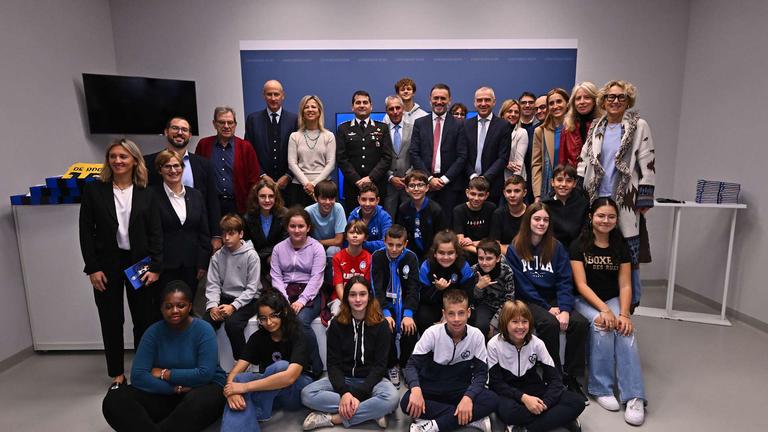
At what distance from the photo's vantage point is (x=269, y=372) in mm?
2479

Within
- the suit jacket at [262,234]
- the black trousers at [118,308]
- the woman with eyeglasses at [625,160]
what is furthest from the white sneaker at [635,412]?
the black trousers at [118,308]

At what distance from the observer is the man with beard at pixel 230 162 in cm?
353

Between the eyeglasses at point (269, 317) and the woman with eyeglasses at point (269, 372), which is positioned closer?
the woman with eyeglasses at point (269, 372)

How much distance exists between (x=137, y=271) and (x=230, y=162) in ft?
3.99

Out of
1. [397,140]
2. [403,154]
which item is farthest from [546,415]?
[397,140]

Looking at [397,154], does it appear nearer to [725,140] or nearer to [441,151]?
[441,151]

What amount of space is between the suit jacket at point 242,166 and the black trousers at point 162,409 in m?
1.65

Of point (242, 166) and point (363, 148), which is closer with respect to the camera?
point (242, 166)

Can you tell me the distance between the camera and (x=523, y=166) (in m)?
3.81

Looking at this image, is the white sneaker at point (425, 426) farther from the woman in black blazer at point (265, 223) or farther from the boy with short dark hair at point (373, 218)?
the woman in black blazer at point (265, 223)

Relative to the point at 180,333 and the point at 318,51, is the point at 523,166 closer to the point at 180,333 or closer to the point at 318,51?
the point at 318,51

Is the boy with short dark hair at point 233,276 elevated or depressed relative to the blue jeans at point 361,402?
elevated

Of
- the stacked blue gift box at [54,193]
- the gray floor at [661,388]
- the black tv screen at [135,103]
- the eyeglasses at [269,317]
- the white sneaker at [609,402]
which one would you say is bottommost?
the gray floor at [661,388]

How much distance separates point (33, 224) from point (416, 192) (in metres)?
2.94
